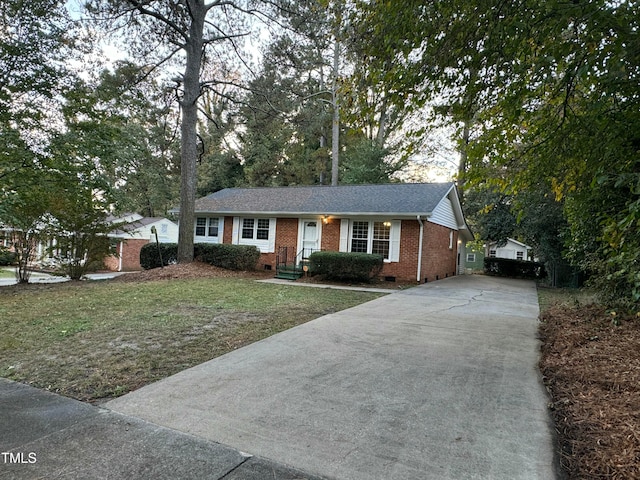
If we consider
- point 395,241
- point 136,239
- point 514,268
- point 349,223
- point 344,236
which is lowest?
point 514,268

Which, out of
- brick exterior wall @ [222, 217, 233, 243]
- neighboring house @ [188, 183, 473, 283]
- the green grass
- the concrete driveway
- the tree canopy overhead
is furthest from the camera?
brick exterior wall @ [222, 217, 233, 243]

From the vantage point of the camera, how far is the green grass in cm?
356

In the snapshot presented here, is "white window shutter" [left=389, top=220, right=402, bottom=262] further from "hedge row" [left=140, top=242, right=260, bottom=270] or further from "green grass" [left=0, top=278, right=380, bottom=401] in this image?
"hedge row" [left=140, top=242, right=260, bottom=270]

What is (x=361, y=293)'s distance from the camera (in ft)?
34.0

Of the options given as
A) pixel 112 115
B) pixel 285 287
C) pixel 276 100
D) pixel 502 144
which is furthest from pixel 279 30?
pixel 502 144

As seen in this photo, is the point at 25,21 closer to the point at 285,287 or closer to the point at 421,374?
the point at 285,287

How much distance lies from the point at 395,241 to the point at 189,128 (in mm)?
9155

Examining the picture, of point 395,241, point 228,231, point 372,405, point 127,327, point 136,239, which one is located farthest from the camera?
point 136,239

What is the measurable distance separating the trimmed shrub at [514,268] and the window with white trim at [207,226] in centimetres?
1660

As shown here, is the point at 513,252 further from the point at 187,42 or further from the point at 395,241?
the point at 187,42

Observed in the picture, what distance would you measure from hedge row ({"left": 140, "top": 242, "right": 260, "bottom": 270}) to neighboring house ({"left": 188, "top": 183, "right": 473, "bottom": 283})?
3.89ft

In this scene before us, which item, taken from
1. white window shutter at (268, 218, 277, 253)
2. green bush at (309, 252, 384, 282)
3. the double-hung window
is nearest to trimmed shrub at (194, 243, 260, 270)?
white window shutter at (268, 218, 277, 253)

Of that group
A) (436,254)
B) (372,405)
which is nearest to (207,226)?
(436,254)

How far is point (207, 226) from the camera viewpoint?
17.5 m
